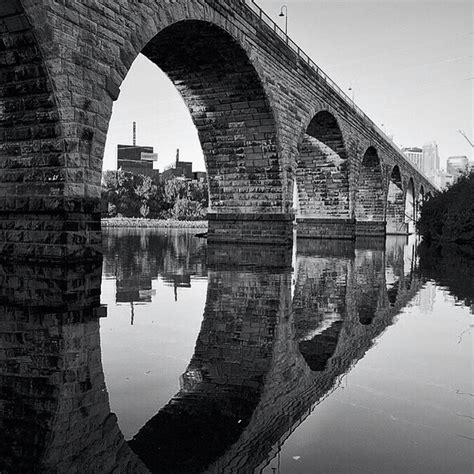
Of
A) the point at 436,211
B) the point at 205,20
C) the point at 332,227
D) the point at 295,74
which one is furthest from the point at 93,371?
the point at 332,227

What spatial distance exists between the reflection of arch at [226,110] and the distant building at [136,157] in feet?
264

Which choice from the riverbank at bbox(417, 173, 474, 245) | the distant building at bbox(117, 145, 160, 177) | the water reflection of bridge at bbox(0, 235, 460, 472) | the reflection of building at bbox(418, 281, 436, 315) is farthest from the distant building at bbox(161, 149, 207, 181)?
the water reflection of bridge at bbox(0, 235, 460, 472)

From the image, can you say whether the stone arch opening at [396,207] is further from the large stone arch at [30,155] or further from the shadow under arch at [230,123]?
the large stone arch at [30,155]

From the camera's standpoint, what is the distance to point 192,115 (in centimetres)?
1978

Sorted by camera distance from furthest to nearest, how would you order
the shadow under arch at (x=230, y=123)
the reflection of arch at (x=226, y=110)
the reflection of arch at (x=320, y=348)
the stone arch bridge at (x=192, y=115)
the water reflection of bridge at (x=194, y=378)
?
the shadow under arch at (x=230, y=123) → the reflection of arch at (x=226, y=110) → the stone arch bridge at (x=192, y=115) → the reflection of arch at (x=320, y=348) → the water reflection of bridge at (x=194, y=378)

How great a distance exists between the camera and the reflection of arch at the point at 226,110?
53.5 ft

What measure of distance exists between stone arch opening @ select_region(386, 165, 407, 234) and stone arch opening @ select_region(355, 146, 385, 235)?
36.5 ft

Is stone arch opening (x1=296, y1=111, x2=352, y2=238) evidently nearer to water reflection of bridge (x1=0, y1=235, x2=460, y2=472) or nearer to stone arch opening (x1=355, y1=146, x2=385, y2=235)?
stone arch opening (x1=355, y1=146, x2=385, y2=235)

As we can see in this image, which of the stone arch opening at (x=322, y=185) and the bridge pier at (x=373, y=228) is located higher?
the stone arch opening at (x=322, y=185)

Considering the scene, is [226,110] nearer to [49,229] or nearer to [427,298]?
[49,229]

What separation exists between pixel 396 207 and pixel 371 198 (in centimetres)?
1391

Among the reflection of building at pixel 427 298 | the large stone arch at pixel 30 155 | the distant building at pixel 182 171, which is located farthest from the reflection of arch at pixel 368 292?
the distant building at pixel 182 171

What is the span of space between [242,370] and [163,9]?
1047 centimetres

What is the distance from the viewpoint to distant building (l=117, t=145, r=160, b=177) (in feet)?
326
